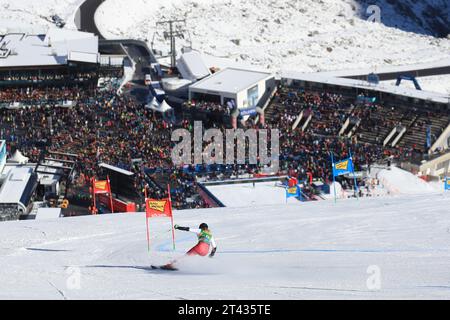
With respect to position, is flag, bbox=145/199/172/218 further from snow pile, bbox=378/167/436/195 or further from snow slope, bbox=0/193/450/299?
snow pile, bbox=378/167/436/195

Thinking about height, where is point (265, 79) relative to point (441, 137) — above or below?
above

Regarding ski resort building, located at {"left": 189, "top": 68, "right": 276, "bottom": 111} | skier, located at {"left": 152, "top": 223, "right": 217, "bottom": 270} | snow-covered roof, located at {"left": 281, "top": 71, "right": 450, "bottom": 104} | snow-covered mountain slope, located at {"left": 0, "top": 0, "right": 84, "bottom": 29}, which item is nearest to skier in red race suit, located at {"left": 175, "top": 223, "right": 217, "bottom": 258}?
skier, located at {"left": 152, "top": 223, "right": 217, "bottom": 270}

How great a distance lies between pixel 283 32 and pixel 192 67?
57.6 feet

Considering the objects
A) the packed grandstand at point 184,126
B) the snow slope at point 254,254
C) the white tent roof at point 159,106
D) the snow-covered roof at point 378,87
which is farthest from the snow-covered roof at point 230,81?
the snow slope at point 254,254

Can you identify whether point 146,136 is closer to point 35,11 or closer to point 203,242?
point 35,11

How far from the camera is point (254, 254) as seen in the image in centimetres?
2131

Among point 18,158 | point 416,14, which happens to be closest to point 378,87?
point 18,158

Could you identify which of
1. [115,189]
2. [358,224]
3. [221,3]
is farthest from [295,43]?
[358,224]

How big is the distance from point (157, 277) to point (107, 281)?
1.04m

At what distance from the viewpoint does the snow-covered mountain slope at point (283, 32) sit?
69875mm

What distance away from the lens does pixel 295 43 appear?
72.9 metres

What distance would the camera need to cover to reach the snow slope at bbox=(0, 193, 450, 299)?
1805 cm

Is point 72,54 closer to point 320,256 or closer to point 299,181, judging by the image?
point 299,181

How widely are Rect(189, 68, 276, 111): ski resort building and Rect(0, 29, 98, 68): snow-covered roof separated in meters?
6.94
